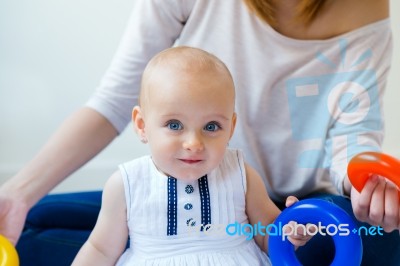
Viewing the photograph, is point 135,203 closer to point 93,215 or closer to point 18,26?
point 93,215

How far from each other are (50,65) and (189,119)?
1087 millimetres

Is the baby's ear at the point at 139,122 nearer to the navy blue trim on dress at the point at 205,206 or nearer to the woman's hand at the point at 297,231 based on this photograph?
the navy blue trim on dress at the point at 205,206

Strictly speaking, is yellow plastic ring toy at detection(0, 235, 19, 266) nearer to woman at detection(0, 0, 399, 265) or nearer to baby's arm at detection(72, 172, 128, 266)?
baby's arm at detection(72, 172, 128, 266)

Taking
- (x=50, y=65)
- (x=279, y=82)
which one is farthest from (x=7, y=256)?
(x=50, y=65)

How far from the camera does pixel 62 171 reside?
902 millimetres

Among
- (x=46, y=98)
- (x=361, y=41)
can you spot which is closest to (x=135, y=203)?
(x=361, y=41)

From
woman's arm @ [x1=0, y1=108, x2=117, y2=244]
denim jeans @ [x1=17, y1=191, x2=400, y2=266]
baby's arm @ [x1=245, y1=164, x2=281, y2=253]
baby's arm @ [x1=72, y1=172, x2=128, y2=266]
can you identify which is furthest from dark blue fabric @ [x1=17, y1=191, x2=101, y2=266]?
baby's arm @ [x1=245, y1=164, x2=281, y2=253]

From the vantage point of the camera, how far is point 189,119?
2.18ft

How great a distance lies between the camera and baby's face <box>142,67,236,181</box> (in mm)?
661

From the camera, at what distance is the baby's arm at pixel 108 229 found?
0.73m

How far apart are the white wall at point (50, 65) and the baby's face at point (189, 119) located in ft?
3.23

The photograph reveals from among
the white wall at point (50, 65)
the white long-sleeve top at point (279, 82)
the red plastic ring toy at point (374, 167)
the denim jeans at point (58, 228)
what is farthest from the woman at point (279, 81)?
the white wall at point (50, 65)

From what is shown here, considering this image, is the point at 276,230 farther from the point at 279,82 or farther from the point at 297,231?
the point at 279,82

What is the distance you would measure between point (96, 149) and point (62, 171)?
8 centimetres
